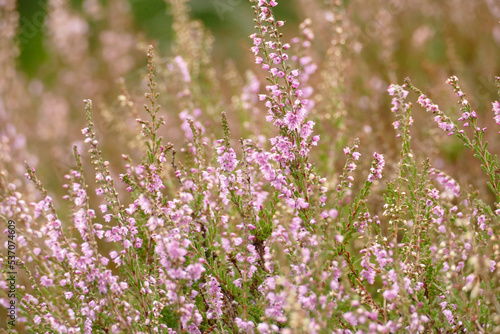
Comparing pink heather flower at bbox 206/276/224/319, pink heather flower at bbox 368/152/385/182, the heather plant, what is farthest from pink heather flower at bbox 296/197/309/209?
pink heather flower at bbox 206/276/224/319

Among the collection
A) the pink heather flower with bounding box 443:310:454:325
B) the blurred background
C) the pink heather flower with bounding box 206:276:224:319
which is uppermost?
the blurred background

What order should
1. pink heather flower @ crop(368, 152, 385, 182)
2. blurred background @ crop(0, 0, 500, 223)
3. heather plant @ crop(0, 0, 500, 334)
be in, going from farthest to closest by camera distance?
1. blurred background @ crop(0, 0, 500, 223)
2. pink heather flower @ crop(368, 152, 385, 182)
3. heather plant @ crop(0, 0, 500, 334)

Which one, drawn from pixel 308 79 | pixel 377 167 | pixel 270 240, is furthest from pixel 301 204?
pixel 308 79

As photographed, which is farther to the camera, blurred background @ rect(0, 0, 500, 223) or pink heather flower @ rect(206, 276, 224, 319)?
blurred background @ rect(0, 0, 500, 223)

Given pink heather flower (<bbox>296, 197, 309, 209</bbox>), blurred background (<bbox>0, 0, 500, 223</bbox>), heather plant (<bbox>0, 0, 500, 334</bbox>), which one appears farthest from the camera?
blurred background (<bbox>0, 0, 500, 223</bbox>)

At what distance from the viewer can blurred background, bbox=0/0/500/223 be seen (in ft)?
14.1

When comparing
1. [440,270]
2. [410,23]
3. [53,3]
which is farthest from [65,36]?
[440,270]

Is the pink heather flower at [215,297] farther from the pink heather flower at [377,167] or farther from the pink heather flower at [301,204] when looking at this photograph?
the pink heather flower at [377,167]

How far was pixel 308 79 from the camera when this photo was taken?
579 centimetres

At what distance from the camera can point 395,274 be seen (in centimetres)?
181

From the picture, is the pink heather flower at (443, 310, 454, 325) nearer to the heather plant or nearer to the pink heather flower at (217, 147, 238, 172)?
the heather plant

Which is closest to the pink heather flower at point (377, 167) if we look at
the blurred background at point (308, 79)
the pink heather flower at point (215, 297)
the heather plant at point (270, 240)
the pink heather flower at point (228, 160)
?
the heather plant at point (270, 240)

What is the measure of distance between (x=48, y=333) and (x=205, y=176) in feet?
3.52

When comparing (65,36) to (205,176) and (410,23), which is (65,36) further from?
(205,176)
